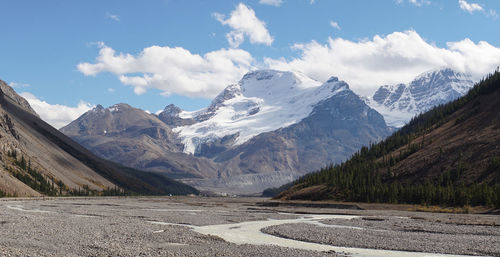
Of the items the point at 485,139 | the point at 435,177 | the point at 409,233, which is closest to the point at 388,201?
the point at 435,177

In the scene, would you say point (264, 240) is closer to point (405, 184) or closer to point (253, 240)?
point (253, 240)

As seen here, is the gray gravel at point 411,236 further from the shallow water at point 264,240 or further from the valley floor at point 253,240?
the shallow water at point 264,240

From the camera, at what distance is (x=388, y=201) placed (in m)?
122

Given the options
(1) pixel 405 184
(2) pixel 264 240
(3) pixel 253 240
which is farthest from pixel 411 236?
(1) pixel 405 184

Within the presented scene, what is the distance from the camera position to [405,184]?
430 feet

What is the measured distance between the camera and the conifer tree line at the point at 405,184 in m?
104

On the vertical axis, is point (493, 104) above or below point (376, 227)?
above

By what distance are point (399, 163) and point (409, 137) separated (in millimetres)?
33336

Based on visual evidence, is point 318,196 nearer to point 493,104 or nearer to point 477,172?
point 477,172

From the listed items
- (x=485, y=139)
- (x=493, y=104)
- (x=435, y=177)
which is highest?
(x=493, y=104)

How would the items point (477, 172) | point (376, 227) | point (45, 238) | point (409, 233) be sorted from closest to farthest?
point (45, 238)
point (409, 233)
point (376, 227)
point (477, 172)

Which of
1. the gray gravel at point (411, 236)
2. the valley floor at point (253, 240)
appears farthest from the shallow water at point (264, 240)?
the gray gravel at point (411, 236)

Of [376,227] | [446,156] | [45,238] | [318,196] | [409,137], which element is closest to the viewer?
[45,238]

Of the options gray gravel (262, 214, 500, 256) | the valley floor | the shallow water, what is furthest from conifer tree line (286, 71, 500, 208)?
the shallow water
